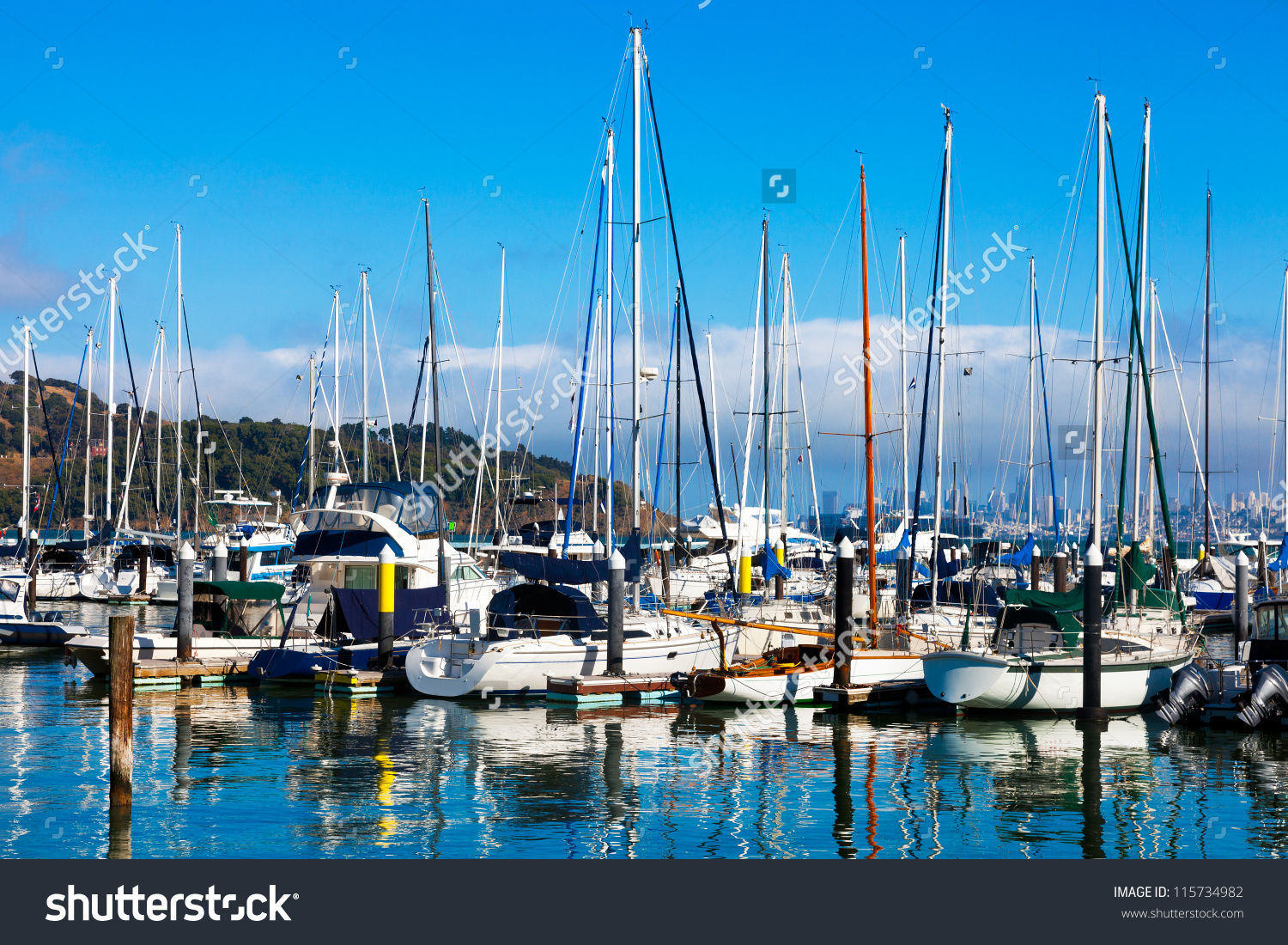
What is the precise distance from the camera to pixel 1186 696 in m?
23.4

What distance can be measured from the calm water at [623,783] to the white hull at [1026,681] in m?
0.56

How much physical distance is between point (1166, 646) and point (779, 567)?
56.5 ft

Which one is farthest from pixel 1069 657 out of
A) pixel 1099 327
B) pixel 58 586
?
pixel 58 586

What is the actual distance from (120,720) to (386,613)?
1343 cm

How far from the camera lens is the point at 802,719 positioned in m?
24.8

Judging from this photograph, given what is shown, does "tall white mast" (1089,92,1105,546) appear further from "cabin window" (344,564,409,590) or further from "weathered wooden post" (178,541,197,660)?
"weathered wooden post" (178,541,197,660)

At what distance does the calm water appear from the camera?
50.2 ft

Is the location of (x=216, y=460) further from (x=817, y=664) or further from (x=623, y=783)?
(x=623, y=783)

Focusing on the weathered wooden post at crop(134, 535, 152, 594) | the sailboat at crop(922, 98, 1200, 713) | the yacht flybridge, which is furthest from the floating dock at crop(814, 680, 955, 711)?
the weathered wooden post at crop(134, 535, 152, 594)

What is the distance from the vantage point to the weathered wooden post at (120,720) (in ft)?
51.8

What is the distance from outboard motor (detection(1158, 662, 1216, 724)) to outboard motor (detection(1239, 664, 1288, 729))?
93 centimetres
